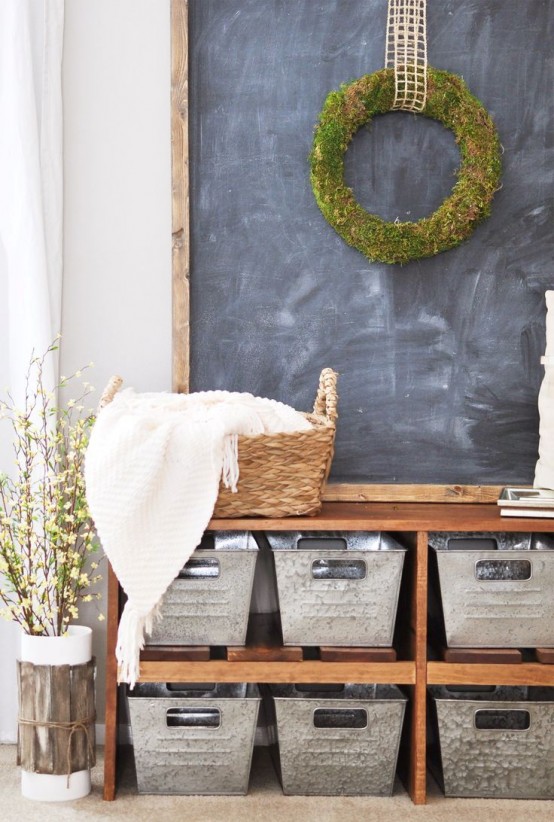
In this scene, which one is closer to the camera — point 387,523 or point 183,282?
point 387,523

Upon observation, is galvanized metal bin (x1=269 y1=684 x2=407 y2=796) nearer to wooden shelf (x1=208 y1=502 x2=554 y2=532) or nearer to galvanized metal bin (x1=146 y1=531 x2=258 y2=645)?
galvanized metal bin (x1=146 y1=531 x2=258 y2=645)

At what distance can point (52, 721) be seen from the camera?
2.18m

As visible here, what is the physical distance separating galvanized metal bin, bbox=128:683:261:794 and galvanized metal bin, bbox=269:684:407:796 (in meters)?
0.09

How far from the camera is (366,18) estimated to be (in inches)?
100.0

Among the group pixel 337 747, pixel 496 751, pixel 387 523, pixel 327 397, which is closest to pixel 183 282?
pixel 327 397

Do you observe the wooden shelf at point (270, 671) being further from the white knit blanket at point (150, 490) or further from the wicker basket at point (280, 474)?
the wicker basket at point (280, 474)

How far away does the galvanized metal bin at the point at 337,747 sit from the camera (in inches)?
85.7

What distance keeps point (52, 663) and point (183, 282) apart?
3.45ft

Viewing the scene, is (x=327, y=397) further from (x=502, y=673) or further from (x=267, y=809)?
(x=267, y=809)

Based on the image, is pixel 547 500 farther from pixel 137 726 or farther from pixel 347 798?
pixel 137 726

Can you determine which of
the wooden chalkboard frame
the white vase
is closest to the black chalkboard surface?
the wooden chalkboard frame

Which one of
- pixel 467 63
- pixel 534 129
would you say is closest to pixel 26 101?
pixel 467 63

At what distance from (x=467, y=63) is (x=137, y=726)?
193 centimetres

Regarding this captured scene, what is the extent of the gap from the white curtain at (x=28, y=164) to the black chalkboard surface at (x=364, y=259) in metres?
0.39
